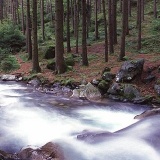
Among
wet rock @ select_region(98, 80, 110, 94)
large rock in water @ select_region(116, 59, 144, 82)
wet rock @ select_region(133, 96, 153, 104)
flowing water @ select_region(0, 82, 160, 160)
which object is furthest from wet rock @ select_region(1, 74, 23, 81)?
wet rock @ select_region(133, 96, 153, 104)

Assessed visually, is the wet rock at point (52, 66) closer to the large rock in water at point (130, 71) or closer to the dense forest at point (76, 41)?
the dense forest at point (76, 41)

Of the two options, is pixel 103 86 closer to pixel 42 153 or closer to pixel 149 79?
pixel 149 79

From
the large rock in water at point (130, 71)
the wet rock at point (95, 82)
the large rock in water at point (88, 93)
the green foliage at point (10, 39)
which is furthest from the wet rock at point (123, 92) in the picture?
the green foliage at point (10, 39)

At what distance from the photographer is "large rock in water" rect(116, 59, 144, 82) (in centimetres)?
1506

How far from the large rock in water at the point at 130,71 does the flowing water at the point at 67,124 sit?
2.05 m

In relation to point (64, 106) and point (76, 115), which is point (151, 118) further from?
point (64, 106)

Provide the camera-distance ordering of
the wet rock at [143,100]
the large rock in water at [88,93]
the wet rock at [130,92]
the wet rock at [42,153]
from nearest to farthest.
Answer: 1. the wet rock at [42,153]
2. the wet rock at [143,100]
3. the wet rock at [130,92]
4. the large rock in water at [88,93]

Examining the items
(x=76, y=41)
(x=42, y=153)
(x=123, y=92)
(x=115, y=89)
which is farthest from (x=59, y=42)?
(x=42, y=153)

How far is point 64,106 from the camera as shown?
12.9 meters

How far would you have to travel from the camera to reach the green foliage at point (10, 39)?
3309 cm

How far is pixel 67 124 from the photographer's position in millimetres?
10453

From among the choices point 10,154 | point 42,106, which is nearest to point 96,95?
point 42,106

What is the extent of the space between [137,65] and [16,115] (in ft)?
22.6

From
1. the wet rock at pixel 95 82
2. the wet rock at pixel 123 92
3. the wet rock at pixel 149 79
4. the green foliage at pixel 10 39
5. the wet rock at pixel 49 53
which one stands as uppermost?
the green foliage at pixel 10 39
